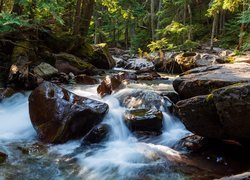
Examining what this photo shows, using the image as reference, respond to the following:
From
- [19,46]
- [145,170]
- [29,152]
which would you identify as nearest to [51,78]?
[19,46]

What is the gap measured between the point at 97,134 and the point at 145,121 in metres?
1.08

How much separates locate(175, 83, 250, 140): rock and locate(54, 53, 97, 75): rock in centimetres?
745

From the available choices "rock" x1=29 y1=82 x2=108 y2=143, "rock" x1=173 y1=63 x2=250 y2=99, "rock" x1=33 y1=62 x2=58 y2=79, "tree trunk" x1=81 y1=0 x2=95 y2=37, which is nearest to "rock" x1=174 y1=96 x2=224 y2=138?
"rock" x1=173 y1=63 x2=250 y2=99

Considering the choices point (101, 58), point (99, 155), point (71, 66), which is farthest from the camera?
point (101, 58)

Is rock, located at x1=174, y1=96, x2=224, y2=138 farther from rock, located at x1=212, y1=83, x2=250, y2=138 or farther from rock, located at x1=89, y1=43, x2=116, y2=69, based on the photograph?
rock, located at x1=89, y1=43, x2=116, y2=69

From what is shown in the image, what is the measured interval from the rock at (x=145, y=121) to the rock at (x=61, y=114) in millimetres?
645

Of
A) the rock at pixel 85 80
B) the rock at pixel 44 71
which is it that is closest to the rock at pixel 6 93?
the rock at pixel 44 71

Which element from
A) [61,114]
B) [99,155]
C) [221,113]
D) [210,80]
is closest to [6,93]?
[61,114]

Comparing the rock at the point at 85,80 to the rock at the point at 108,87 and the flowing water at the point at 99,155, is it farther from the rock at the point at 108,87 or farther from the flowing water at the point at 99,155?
the flowing water at the point at 99,155

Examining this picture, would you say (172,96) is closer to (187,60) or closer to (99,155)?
(99,155)

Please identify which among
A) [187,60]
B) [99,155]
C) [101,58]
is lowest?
[99,155]

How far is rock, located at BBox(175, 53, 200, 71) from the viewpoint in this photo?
14.4 m

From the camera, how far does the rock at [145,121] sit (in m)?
6.89

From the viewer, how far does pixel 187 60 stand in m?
14.8
